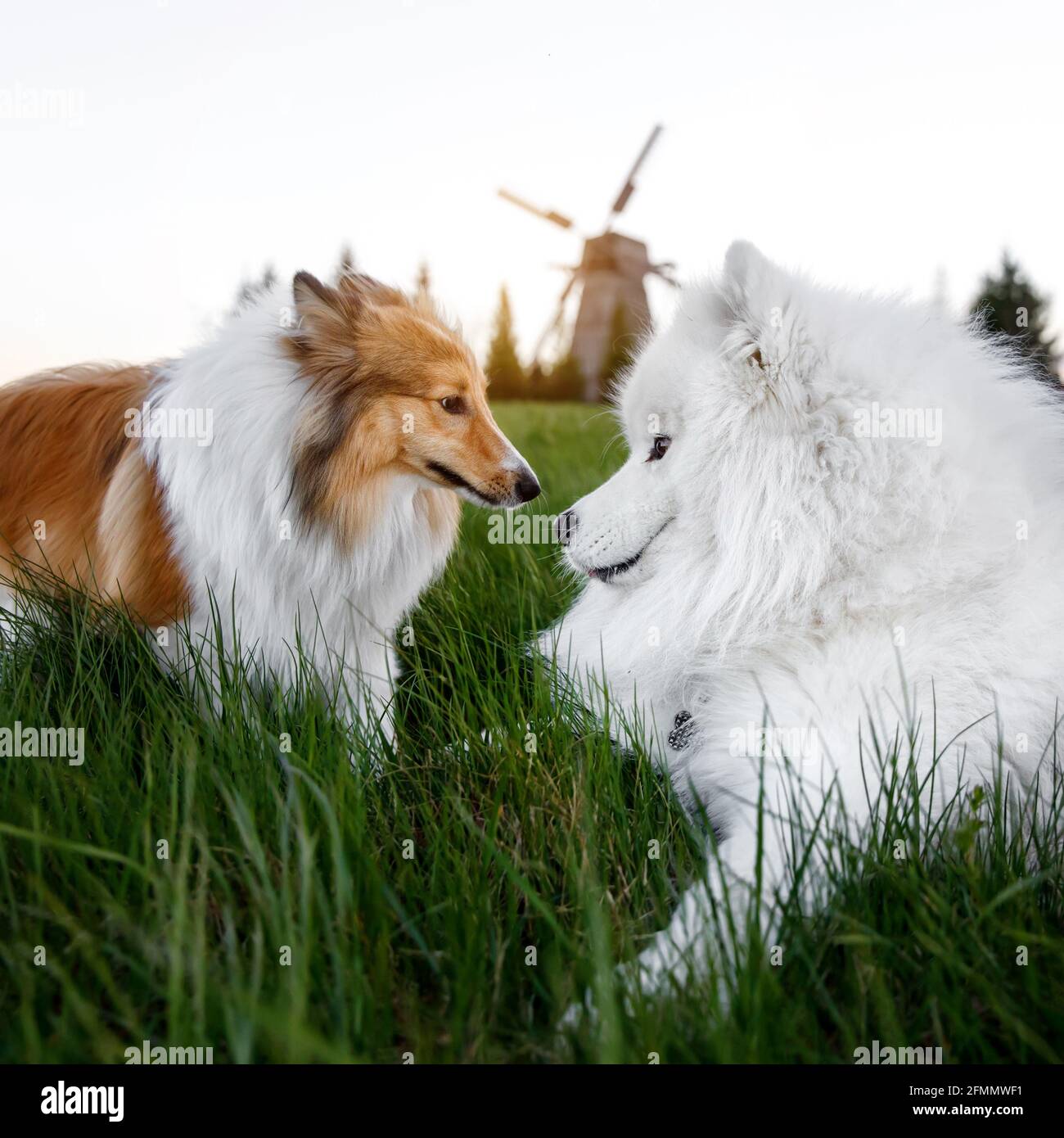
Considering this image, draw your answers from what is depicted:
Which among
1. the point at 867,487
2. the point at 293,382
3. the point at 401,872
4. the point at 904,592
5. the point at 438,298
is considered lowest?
the point at 401,872

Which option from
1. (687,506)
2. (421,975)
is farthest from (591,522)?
(421,975)

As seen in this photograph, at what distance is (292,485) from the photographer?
3.13 meters

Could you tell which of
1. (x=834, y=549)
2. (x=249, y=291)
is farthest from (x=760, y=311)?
(x=249, y=291)

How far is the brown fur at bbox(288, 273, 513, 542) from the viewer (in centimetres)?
315

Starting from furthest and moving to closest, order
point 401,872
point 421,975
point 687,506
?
1. point 687,506
2. point 401,872
3. point 421,975

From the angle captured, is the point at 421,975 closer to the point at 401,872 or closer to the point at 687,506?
the point at 401,872

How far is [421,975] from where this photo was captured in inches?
65.5

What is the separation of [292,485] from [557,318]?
21.6 meters

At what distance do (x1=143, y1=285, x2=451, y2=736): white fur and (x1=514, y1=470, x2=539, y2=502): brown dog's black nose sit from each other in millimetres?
379

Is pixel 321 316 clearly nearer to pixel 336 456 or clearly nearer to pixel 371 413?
pixel 371 413

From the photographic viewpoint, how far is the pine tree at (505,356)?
24.0 meters

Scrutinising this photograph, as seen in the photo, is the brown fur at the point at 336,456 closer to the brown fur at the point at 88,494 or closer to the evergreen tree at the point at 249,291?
the brown fur at the point at 88,494
